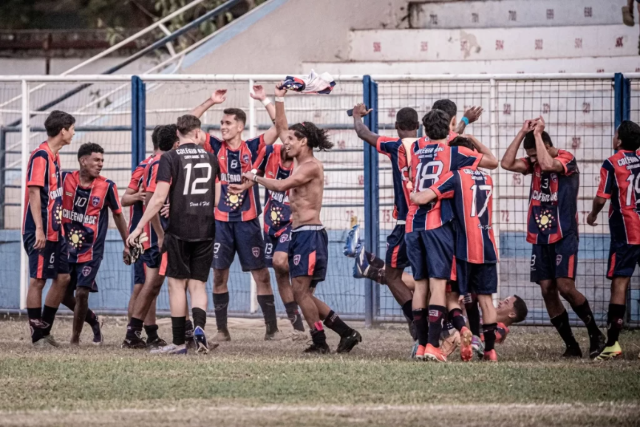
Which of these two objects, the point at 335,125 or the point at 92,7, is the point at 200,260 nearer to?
the point at 335,125

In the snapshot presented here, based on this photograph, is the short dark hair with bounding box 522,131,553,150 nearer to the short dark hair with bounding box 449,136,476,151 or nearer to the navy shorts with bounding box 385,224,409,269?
the short dark hair with bounding box 449,136,476,151

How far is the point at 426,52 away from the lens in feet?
56.9

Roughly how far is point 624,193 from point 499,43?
325 inches

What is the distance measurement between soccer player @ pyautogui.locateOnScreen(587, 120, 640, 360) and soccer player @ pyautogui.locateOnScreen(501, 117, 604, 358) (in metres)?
0.26

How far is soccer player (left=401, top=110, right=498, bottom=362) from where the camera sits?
8.66 m

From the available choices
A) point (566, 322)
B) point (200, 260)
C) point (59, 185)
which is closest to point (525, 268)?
point (566, 322)

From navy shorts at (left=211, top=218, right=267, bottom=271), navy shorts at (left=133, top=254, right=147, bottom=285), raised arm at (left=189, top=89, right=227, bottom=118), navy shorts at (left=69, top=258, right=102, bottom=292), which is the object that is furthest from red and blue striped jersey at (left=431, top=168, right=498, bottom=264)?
navy shorts at (left=69, top=258, right=102, bottom=292)

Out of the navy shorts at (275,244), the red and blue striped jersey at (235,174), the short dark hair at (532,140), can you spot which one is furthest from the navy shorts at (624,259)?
the red and blue striped jersey at (235,174)

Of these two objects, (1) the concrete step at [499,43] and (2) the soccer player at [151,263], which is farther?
(1) the concrete step at [499,43]

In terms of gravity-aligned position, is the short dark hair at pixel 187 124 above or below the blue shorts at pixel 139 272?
above

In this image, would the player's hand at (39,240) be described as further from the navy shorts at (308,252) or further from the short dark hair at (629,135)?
the short dark hair at (629,135)

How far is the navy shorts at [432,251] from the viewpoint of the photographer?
28.5ft

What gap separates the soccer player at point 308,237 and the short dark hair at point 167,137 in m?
1.10

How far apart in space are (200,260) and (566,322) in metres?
3.40
